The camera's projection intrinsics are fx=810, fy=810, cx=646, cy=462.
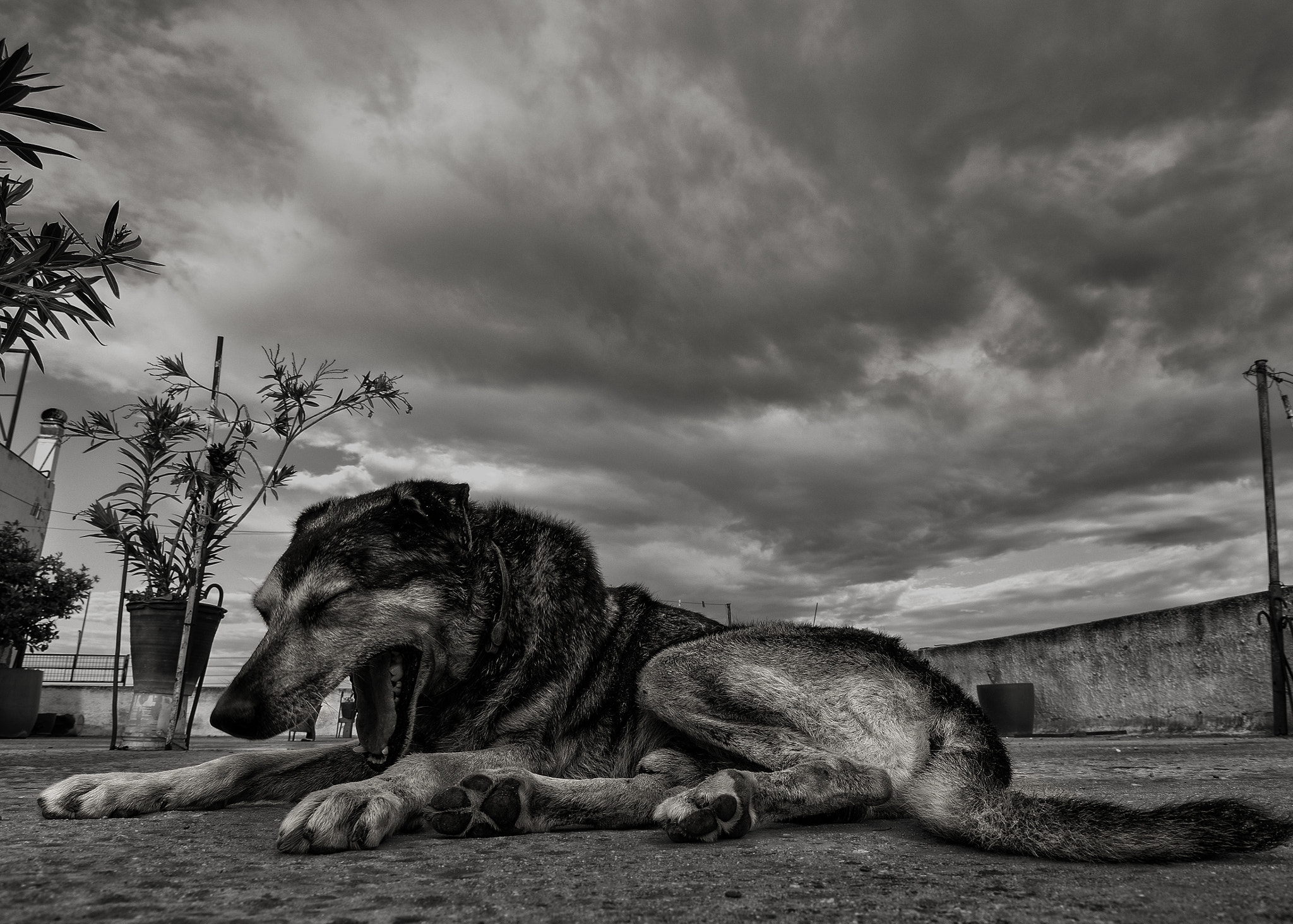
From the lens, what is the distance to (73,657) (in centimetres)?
2102

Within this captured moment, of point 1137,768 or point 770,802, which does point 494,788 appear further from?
point 1137,768

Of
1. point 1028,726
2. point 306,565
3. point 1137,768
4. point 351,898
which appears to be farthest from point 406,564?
point 1028,726

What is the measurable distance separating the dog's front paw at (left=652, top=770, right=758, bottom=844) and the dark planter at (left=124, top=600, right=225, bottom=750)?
6271 millimetres

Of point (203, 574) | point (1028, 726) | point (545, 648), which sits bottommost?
point (1028, 726)

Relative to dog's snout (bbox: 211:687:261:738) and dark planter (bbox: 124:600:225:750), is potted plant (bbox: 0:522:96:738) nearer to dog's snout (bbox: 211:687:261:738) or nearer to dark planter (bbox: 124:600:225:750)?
dark planter (bbox: 124:600:225:750)

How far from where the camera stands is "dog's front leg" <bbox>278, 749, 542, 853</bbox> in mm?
1904

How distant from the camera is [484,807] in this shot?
7.31 ft

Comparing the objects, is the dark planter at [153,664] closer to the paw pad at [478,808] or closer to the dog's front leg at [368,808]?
the dog's front leg at [368,808]

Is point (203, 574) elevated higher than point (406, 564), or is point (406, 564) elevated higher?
point (203, 574)

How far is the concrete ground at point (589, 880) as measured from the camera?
129 cm

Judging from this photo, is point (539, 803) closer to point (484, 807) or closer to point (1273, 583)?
point (484, 807)

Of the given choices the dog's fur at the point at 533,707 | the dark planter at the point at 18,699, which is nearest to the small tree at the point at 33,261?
the dog's fur at the point at 533,707

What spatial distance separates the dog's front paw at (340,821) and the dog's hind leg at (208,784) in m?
0.86

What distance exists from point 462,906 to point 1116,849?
4.62 ft
